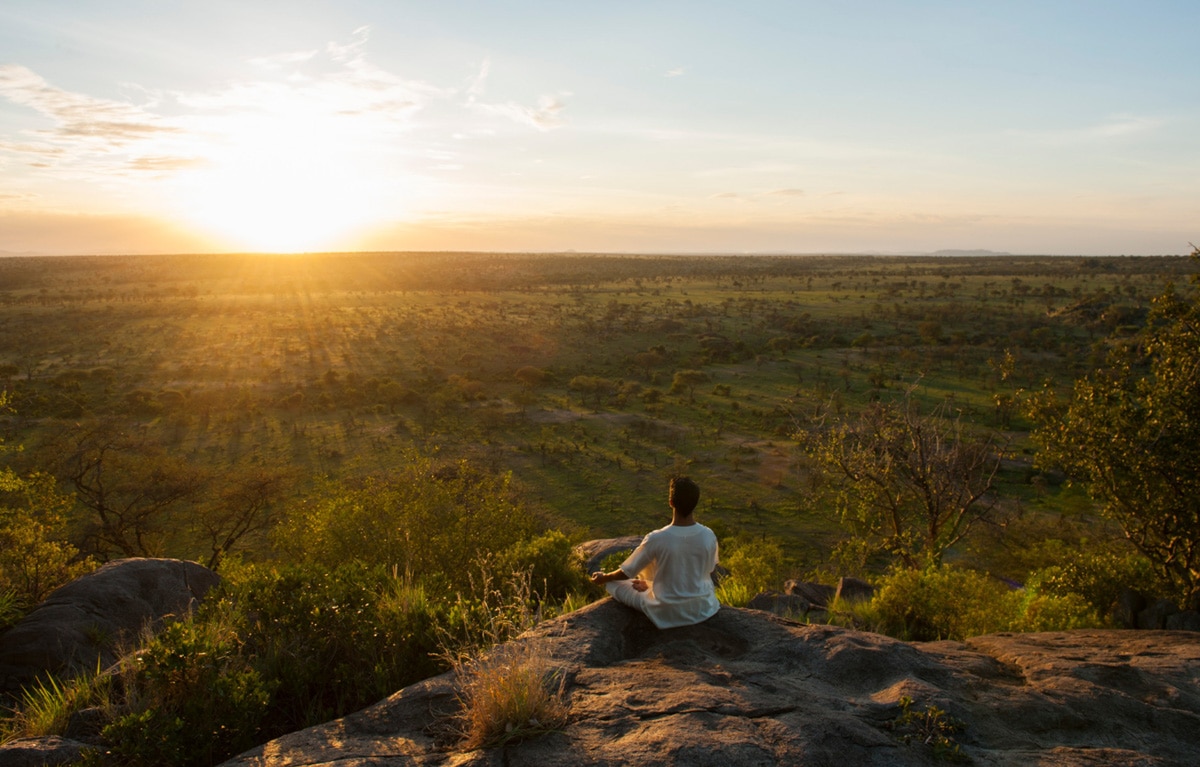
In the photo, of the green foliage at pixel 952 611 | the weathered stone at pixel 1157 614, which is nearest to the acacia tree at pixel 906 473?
the green foliage at pixel 952 611

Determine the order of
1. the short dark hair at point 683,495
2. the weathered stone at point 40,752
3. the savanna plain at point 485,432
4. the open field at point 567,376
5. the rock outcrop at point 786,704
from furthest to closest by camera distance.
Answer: the open field at point 567,376 < the savanna plain at point 485,432 < the short dark hair at point 683,495 < the weathered stone at point 40,752 < the rock outcrop at point 786,704

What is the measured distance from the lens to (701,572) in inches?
275

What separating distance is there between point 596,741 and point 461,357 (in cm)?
5570

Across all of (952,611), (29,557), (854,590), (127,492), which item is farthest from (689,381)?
(29,557)

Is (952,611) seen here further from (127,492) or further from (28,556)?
(127,492)

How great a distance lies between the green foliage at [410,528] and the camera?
14633 mm

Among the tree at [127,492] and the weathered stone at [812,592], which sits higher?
the weathered stone at [812,592]

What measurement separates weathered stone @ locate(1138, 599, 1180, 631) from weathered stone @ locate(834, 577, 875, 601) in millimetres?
4221

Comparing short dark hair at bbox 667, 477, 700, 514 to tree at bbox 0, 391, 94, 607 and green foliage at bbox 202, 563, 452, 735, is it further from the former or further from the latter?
tree at bbox 0, 391, 94, 607

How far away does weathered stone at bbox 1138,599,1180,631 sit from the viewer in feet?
37.3

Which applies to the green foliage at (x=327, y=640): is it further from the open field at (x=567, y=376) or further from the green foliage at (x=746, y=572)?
the open field at (x=567, y=376)

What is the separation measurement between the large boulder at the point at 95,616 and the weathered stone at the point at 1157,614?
586 inches

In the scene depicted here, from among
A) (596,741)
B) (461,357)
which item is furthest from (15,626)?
(461,357)

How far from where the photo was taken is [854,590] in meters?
14.2
